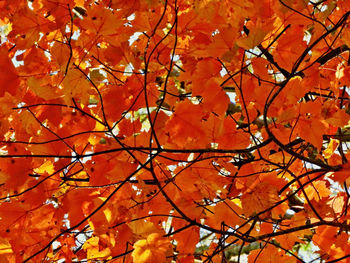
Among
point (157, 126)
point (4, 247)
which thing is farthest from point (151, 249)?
point (4, 247)

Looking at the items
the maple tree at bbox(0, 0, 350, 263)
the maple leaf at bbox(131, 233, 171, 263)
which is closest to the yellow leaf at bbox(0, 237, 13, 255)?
the maple tree at bbox(0, 0, 350, 263)

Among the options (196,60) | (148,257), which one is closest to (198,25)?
(196,60)

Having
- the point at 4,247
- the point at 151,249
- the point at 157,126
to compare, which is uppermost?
the point at 157,126

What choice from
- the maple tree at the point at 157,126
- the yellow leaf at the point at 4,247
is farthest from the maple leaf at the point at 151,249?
the yellow leaf at the point at 4,247

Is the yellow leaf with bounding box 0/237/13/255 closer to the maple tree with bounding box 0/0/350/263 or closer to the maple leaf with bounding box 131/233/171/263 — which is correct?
the maple tree with bounding box 0/0/350/263

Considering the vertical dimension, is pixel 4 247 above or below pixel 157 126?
below

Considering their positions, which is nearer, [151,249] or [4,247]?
[151,249]

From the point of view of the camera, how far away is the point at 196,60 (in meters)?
1.69

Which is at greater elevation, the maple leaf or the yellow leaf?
the yellow leaf

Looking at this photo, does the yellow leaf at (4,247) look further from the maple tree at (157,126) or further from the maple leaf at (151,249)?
the maple leaf at (151,249)

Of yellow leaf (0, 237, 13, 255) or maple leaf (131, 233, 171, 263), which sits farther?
yellow leaf (0, 237, 13, 255)

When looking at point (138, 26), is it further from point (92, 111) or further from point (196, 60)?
point (92, 111)

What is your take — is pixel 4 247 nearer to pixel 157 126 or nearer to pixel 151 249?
pixel 151 249

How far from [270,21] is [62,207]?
1073mm
